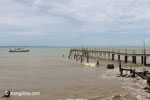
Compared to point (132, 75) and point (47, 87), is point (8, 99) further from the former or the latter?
point (132, 75)

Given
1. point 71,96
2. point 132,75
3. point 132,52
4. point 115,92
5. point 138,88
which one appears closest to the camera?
point 71,96

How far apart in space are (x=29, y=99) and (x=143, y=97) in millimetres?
7400

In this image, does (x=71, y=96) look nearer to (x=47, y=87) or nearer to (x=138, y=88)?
(x=47, y=87)

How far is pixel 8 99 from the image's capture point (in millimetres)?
12000

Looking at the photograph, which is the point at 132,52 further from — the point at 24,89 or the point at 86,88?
the point at 24,89

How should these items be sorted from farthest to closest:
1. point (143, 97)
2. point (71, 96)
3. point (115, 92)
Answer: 1. point (115, 92)
2. point (71, 96)
3. point (143, 97)

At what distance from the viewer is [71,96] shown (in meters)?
12.7

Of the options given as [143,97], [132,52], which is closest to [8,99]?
[143,97]

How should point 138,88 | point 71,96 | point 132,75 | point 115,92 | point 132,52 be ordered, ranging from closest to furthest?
point 71,96 < point 115,92 < point 138,88 < point 132,75 < point 132,52

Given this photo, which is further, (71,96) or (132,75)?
(132,75)

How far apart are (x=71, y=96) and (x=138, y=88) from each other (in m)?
5.55

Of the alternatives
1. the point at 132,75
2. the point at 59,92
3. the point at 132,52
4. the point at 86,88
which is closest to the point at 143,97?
the point at 86,88

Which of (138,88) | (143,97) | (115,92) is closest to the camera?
(143,97)

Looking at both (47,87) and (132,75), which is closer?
(47,87)
